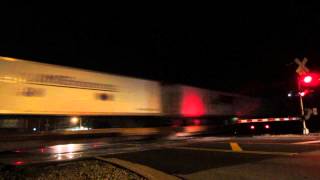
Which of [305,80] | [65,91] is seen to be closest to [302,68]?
[305,80]

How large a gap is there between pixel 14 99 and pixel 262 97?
23006 millimetres

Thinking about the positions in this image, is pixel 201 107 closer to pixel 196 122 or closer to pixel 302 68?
pixel 196 122

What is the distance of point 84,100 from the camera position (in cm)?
1567

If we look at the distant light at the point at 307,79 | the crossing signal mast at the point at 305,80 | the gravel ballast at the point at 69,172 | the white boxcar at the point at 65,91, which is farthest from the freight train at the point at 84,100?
the distant light at the point at 307,79

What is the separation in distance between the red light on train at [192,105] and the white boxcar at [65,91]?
3588 mm

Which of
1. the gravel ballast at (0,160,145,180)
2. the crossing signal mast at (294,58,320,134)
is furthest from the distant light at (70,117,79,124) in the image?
the crossing signal mast at (294,58,320,134)

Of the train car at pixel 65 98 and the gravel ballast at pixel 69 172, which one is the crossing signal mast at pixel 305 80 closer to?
the train car at pixel 65 98

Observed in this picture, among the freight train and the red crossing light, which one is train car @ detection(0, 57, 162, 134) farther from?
the red crossing light

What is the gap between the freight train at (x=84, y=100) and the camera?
525 inches

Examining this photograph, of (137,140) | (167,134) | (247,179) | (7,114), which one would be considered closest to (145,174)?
(247,179)

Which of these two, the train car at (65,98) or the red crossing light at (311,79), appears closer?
the train car at (65,98)

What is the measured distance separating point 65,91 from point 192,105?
32.8 ft

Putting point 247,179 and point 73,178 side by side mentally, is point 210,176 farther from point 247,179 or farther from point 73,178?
point 73,178

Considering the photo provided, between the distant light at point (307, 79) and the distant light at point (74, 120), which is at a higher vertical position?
the distant light at point (307, 79)
